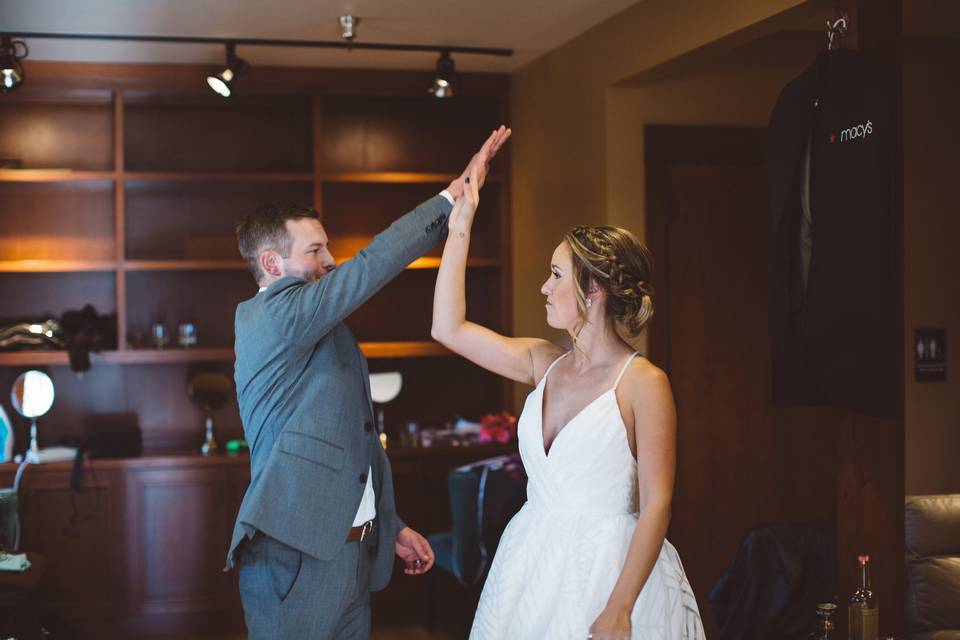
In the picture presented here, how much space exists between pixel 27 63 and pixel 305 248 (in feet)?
10.3

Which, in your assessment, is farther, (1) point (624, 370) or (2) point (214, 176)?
(2) point (214, 176)

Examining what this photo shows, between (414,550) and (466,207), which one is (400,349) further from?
(466,207)

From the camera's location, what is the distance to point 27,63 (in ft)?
16.6

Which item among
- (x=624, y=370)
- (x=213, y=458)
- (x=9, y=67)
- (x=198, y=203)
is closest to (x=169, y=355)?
(x=213, y=458)

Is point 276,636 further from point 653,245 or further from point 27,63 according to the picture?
point 27,63

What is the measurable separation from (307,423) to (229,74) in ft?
8.36

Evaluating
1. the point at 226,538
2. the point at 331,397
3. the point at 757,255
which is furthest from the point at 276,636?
the point at 757,255

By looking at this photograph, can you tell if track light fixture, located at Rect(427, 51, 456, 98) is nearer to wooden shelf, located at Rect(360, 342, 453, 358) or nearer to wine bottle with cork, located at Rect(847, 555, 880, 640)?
wooden shelf, located at Rect(360, 342, 453, 358)

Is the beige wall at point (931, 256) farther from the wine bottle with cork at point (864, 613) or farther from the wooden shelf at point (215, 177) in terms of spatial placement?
the wooden shelf at point (215, 177)

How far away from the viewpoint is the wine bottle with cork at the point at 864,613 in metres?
2.74

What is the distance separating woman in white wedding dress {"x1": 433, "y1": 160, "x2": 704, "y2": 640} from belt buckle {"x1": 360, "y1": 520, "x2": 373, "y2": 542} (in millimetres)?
395

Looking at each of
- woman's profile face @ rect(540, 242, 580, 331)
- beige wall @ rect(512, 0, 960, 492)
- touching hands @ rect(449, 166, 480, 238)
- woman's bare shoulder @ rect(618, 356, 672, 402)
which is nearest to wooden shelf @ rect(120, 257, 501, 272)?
beige wall @ rect(512, 0, 960, 492)

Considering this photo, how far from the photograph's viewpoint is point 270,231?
8.73 feet

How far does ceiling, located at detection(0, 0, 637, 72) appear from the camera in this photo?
4.19 metres
